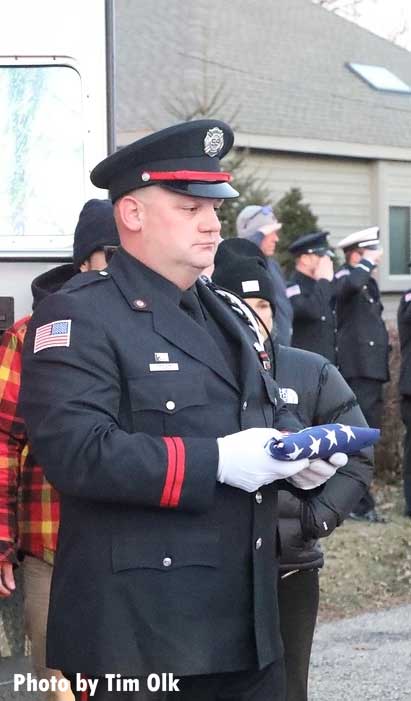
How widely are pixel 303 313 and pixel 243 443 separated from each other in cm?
636

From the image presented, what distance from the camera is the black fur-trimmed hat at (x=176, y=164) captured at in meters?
3.22

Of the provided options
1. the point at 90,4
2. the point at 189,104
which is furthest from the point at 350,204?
the point at 90,4

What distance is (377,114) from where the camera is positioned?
1977 centimetres

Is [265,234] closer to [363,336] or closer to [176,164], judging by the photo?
[363,336]

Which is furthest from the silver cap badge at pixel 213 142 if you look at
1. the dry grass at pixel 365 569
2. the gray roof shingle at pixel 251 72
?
the gray roof shingle at pixel 251 72

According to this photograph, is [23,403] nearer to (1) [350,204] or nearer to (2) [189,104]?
(2) [189,104]

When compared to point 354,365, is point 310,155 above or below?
above

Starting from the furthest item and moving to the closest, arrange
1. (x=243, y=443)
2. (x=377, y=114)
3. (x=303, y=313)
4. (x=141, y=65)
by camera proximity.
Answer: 1. (x=377, y=114)
2. (x=141, y=65)
3. (x=303, y=313)
4. (x=243, y=443)

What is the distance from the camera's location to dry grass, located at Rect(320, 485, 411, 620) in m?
7.65

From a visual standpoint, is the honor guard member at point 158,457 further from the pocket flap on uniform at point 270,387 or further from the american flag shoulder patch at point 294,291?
the american flag shoulder patch at point 294,291

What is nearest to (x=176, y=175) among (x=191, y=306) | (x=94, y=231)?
(x=191, y=306)

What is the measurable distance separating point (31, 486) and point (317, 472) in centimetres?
119

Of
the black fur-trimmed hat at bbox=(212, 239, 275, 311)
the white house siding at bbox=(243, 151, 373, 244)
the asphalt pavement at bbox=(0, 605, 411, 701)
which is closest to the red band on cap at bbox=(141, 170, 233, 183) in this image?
the black fur-trimmed hat at bbox=(212, 239, 275, 311)

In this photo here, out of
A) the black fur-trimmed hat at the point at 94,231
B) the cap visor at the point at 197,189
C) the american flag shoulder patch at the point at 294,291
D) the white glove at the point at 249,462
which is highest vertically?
the cap visor at the point at 197,189
